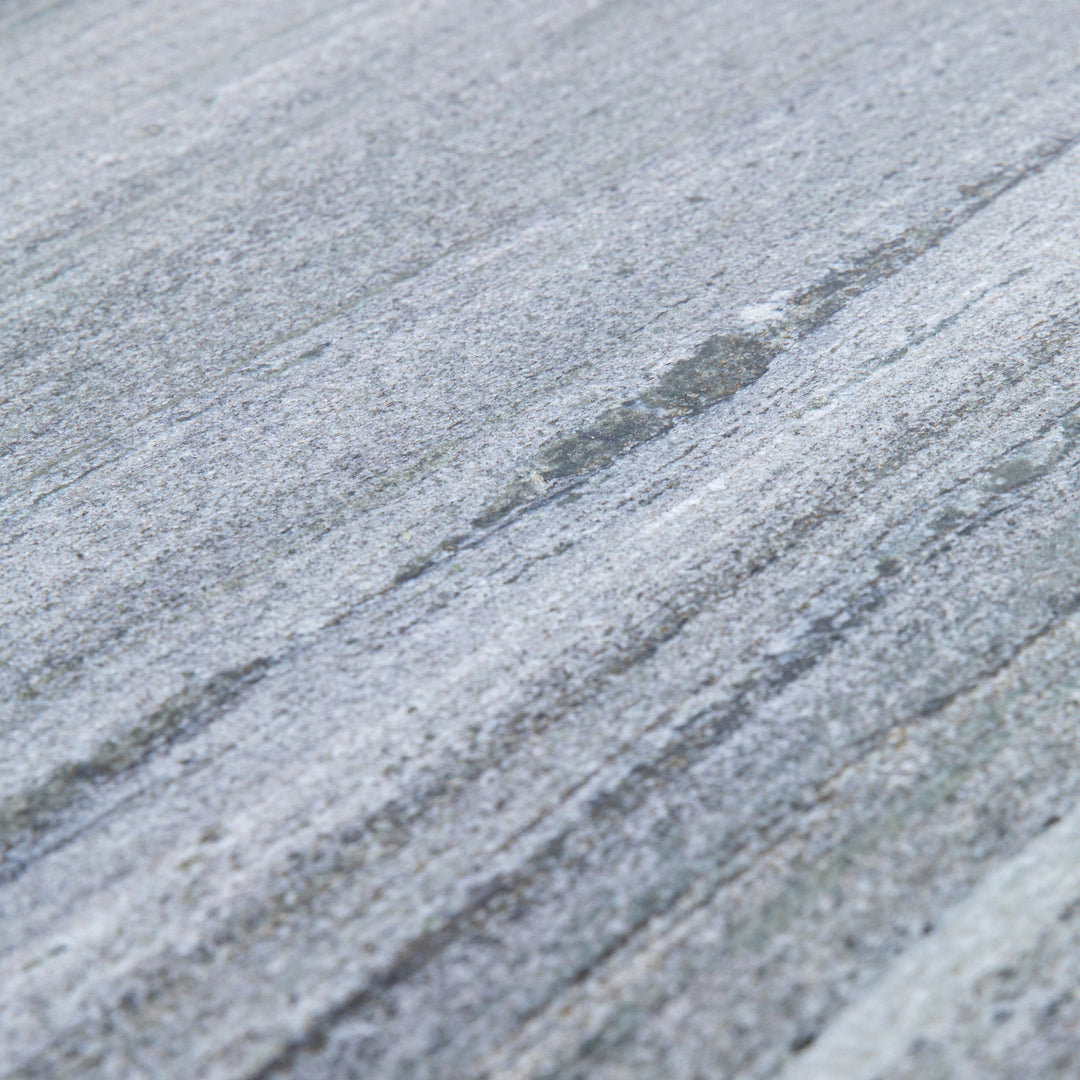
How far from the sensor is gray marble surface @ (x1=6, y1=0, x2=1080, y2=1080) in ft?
4.13

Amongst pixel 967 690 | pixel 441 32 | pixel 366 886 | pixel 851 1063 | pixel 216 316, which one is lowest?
pixel 851 1063

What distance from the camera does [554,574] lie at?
1.73 meters

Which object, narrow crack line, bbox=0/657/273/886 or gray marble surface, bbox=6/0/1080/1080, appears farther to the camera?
narrow crack line, bbox=0/657/273/886

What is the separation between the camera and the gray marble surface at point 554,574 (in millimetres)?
1259

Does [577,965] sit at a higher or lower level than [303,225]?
lower

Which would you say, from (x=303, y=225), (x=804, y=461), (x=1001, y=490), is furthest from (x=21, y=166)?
(x=1001, y=490)

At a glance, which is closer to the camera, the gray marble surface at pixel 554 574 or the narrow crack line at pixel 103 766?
the gray marble surface at pixel 554 574

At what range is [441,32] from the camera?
3.32 metres

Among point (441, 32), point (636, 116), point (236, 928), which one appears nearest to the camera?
point (236, 928)

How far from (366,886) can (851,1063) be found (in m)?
0.61

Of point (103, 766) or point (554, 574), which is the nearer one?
point (103, 766)

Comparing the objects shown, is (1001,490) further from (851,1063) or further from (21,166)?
(21,166)

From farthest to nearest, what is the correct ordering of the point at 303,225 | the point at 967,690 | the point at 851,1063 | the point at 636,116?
the point at 636,116 → the point at 303,225 → the point at 967,690 → the point at 851,1063

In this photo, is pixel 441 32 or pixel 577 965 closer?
pixel 577 965
